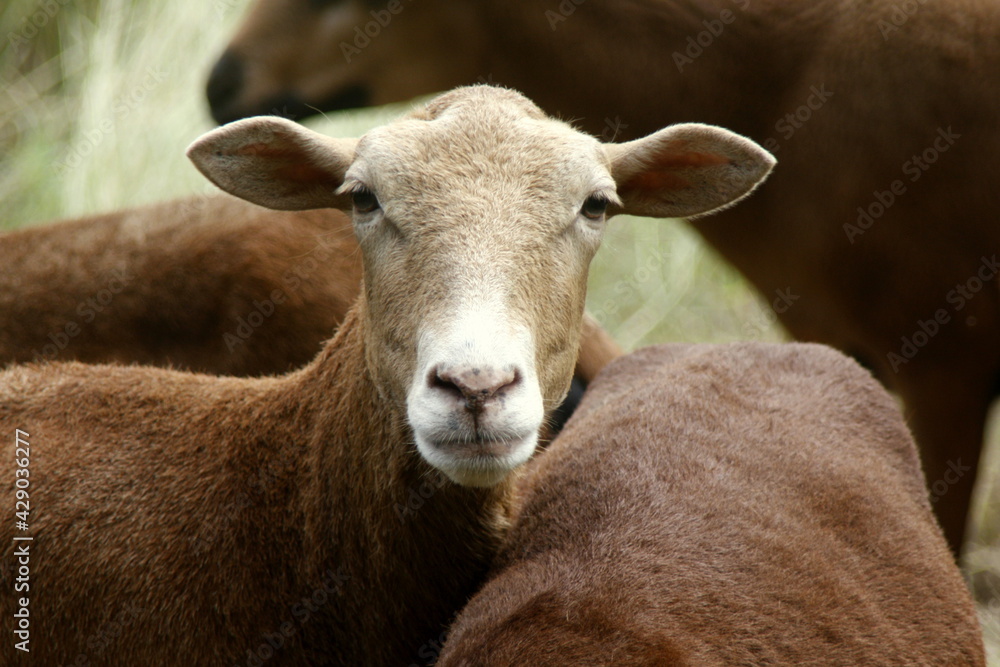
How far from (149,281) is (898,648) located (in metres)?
3.73

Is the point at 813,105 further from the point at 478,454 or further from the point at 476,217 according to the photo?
the point at 478,454

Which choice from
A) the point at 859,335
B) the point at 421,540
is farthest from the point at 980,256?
the point at 421,540

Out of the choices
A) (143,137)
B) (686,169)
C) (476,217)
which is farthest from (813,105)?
Result: (143,137)

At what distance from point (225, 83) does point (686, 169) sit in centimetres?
322

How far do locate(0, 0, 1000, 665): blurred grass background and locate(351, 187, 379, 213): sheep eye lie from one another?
5372 mm

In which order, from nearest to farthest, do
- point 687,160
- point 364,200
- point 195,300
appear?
point 364,200, point 687,160, point 195,300

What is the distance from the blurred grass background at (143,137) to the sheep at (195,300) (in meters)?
3.48

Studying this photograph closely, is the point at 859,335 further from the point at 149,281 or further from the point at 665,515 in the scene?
the point at 149,281

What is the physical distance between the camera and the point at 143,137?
935 centimetres

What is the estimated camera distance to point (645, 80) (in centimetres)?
560

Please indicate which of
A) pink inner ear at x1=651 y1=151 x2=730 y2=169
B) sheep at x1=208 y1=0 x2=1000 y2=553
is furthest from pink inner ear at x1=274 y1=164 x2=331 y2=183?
sheep at x1=208 y1=0 x2=1000 y2=553

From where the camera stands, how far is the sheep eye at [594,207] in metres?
3.46

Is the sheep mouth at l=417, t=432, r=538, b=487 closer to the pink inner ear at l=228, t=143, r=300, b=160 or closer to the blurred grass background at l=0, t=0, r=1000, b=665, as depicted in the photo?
the pink inner ear at l=228, t=143, r=300, b=160

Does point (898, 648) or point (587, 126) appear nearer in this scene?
point (898, 648)
